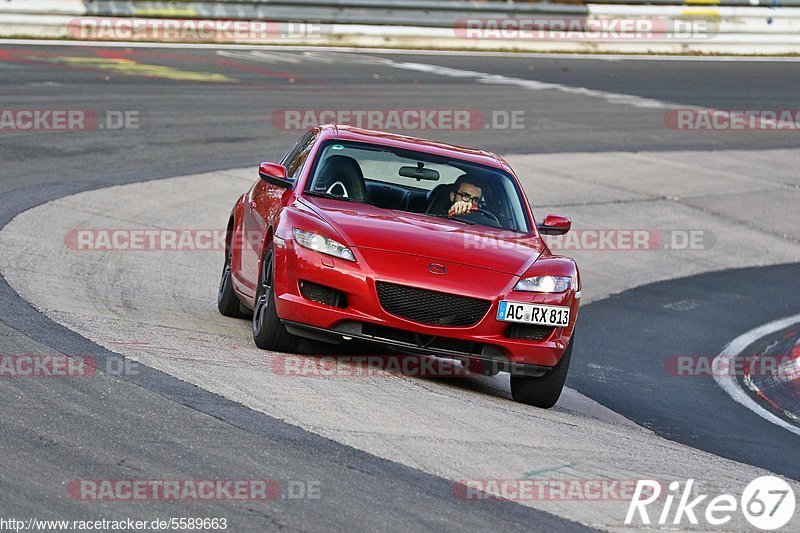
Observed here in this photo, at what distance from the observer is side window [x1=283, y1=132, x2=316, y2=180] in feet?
31.4

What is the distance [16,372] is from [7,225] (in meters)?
5.88

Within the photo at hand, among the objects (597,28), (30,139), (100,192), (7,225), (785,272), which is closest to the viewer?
(7,225)

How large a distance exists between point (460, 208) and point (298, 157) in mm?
1380

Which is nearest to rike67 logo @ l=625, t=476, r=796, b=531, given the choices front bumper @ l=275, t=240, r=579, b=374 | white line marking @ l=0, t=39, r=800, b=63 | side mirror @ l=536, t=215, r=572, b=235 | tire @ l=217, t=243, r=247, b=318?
front bumper @ l=275, t=240, r=579, b=374

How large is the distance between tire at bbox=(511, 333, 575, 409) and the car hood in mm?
662

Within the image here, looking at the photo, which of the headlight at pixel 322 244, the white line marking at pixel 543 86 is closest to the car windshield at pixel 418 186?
the headlight at pixel 322 244

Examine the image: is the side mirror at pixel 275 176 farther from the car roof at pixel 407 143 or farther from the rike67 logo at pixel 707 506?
the rike67 logo at pixel 707 506

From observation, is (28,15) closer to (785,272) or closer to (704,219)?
(704,219)

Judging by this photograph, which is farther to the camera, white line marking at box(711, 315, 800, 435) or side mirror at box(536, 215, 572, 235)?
white line marking at box(711, 315, 800, 435)

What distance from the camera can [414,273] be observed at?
7.89 meters

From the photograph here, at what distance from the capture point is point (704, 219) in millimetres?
17922

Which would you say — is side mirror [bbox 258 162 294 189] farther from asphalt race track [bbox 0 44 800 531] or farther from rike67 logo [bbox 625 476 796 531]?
rike67 logo [bbox 625 476 796 531]

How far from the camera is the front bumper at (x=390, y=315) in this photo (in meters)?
7.83

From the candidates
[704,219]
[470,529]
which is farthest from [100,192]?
[470,529]
